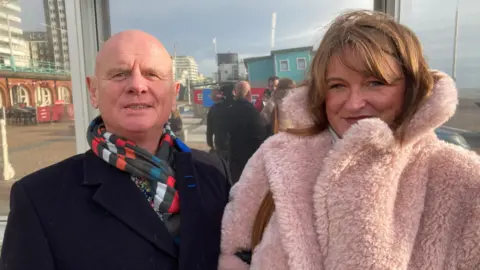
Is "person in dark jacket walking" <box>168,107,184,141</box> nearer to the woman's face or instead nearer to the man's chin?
the man's chin

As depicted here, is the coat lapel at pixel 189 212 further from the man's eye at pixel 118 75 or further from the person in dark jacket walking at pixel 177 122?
the person in dark jacket walking at pixel 177 122

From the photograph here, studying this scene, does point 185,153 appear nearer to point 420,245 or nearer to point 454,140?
point 420,245

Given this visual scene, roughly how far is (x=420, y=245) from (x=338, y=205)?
0.68 feet

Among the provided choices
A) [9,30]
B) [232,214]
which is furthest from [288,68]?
[9,30]

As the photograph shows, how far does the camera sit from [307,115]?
1.10m

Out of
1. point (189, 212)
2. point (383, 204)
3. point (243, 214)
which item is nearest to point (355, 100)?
point (383, 204)

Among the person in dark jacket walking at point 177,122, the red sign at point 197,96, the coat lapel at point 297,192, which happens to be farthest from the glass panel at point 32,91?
the coat lapel at point 297,192

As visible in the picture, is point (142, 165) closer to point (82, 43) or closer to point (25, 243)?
point (25, 243)

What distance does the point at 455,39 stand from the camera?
2.14 meters

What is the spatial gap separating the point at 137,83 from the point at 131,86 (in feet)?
0.07

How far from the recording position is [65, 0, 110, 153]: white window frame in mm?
2117

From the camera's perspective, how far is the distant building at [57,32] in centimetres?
220

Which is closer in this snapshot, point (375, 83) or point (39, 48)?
point (375, 83)

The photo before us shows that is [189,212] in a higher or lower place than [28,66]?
lower
